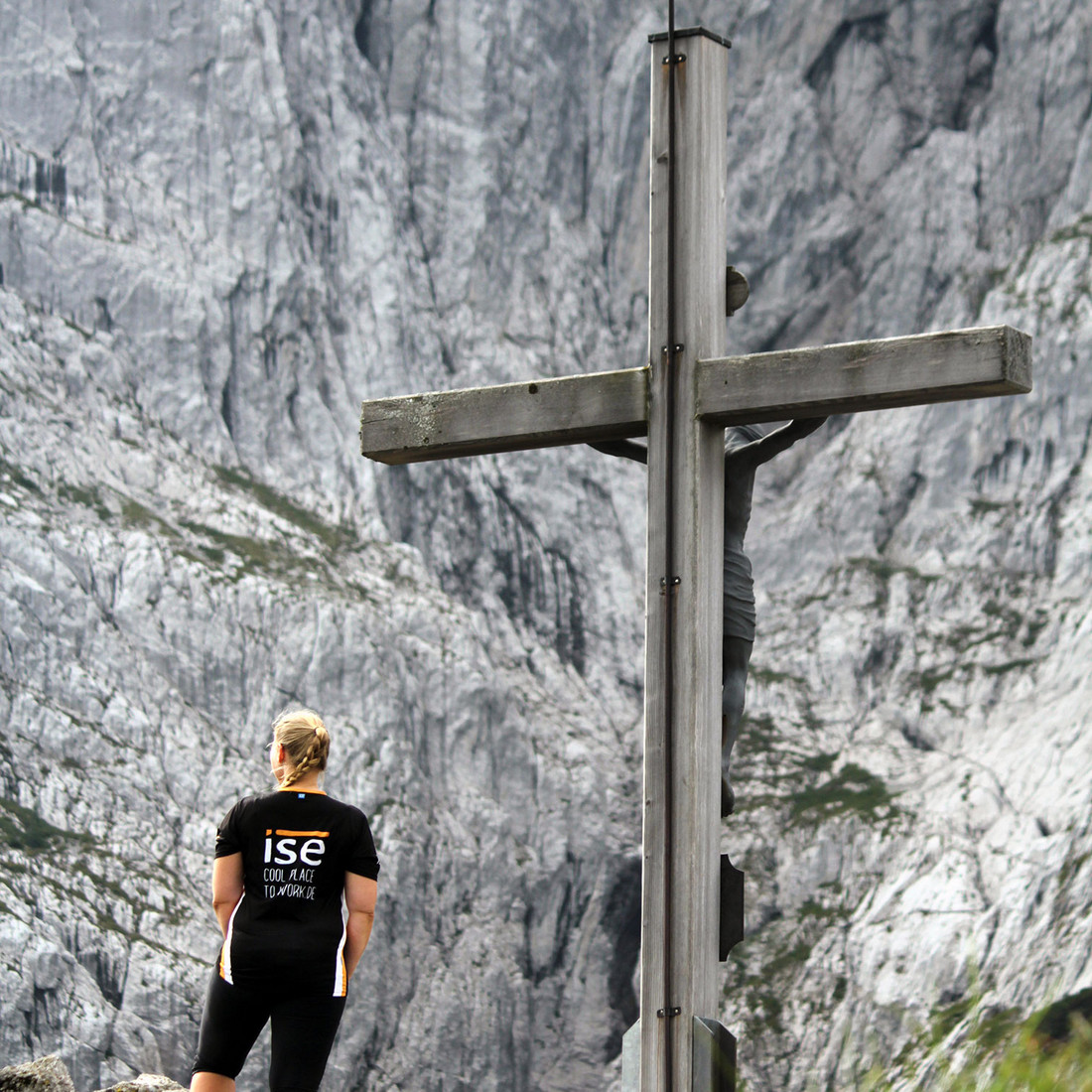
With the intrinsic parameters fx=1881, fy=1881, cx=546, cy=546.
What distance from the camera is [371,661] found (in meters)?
56.8

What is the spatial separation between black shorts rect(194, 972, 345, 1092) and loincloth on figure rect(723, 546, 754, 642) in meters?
1.58

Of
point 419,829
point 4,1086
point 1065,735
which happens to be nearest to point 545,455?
point 419,829

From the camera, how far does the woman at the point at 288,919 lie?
5090mm

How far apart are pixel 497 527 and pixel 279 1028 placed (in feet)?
185

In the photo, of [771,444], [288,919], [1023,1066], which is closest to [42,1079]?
[288,919]

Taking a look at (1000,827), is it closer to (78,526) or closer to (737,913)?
(78,526)

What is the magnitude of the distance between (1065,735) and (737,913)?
5012cm

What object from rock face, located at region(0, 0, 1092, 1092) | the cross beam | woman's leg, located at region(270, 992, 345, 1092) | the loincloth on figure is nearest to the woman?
woman's leg, located at region(270, 992, 345, 1092)

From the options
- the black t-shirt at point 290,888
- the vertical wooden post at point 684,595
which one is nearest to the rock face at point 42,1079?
the black t-shirt at point 290,888

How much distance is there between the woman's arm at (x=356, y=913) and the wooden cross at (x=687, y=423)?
2.54 ft

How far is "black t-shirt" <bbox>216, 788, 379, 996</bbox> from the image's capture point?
16.7 feet

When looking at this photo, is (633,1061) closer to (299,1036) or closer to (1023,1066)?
(299,1036)

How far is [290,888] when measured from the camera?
5148 mm

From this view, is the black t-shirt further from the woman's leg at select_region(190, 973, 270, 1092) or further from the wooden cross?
the wooden cross
